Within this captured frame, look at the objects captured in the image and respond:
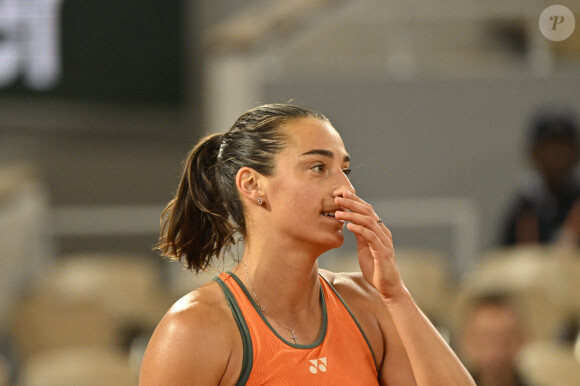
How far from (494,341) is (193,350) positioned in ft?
7.07

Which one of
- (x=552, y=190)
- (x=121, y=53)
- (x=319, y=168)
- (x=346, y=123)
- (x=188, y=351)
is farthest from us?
(x=121, y=53)

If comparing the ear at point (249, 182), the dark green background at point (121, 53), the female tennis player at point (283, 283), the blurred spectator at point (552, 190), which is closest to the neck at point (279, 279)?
the female tennis player at point (283, 283)

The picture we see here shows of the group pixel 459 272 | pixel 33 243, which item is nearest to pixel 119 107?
pixel 33 243

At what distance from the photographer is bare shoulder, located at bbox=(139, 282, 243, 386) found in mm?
1455

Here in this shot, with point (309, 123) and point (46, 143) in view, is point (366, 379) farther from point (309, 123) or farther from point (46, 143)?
point (46, 143)

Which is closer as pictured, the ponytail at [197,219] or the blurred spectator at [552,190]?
the ponytail at [197,219]

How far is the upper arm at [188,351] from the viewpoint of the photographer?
145 cm

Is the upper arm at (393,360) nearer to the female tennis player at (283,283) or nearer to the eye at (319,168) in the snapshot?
the female tennis player at (283,283)

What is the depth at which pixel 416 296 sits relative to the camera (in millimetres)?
4531

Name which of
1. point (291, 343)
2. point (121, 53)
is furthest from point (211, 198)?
A: point (121, 53)

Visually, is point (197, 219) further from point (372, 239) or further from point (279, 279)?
point (372, 239)

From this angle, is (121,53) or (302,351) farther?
(121,53)

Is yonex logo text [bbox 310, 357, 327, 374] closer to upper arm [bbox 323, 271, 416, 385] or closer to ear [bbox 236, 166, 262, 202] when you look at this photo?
upper arm [bbox 323, 271, 416, 385]

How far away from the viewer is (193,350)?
146 centimetres
